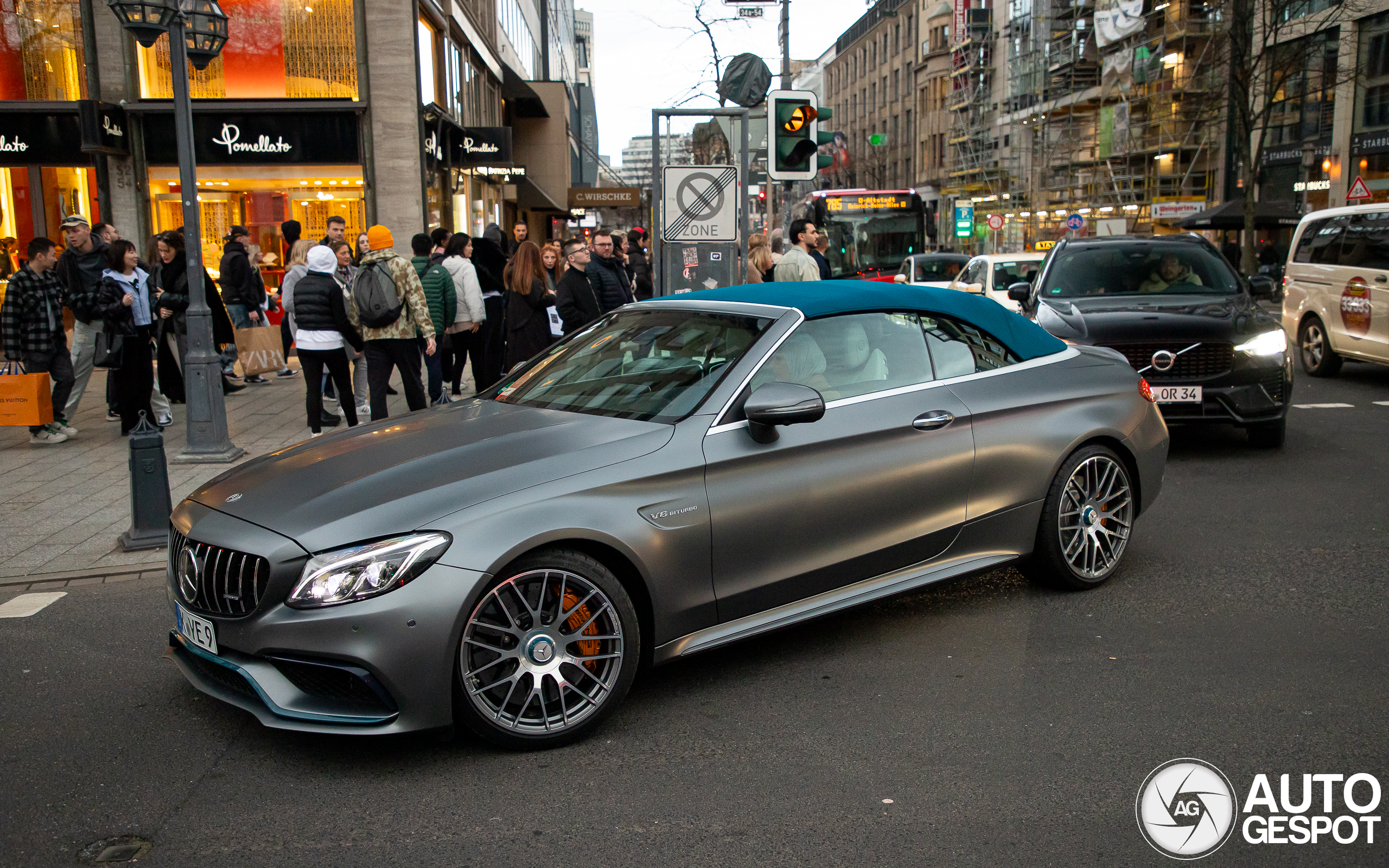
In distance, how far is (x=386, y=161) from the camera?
19.1m

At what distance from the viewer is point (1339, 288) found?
1309 centimetres

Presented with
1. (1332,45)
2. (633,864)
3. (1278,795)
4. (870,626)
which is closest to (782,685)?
(870,626)

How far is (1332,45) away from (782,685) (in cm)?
3841

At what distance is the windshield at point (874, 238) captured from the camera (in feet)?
84.1

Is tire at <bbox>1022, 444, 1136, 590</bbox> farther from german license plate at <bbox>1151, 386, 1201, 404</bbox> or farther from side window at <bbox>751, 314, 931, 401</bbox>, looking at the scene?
german license plate at <bbox>1151, 386, 1201, 404</bbox>

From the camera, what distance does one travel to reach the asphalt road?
3.20 meters

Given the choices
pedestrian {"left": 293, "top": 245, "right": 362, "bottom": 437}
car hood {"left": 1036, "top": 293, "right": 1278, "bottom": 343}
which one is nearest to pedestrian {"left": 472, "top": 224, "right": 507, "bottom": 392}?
pedestrian {"left": 293, "top": 245, "right": 362, "bottom": 437}

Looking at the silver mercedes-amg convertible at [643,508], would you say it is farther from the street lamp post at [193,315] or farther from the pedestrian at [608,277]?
the pedestrian at [608,277]

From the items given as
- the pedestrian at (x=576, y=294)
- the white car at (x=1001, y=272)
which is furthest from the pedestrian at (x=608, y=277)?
the white car at (x=1001, y=272)

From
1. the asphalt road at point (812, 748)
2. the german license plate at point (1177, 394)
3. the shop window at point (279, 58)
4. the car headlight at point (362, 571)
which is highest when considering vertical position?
the shop window at point (279, 58)

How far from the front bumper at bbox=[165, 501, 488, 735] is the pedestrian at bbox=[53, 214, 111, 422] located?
26.4 feet

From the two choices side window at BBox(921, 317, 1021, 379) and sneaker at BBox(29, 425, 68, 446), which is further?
sneaker at BBox(29, 425, 68, 446)

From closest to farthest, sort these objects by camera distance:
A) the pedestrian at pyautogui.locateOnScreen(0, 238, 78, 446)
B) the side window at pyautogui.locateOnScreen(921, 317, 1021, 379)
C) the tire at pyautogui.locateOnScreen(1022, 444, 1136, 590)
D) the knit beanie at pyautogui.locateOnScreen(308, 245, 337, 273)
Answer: the side window at pyautogui.locateOnScreen(921, 317, 1021, 379)
the tire at pyautogui.locateOnScreen(1022, 444, 1136, 590)
the knit beanie at pyautogui.locateOnScreen(308, 245, 337, 273)
the pedestrian at pyautogui.locateOnScreen(0, 238, 78, 446)

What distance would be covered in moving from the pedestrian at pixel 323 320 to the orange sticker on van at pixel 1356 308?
35.3ft
